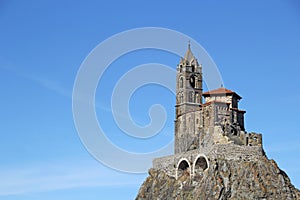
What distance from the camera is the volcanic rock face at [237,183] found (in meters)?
101

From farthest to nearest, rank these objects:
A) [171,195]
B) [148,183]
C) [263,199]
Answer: [148,183], [171,195], [263,199]

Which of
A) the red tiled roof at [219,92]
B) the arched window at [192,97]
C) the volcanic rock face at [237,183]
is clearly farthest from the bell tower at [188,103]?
the volcanic rock face at [237,183]

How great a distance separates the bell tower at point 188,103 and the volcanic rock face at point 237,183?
9.33 meters

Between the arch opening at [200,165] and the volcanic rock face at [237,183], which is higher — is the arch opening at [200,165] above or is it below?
above

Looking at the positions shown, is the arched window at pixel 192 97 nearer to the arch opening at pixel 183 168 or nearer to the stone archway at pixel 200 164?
the arch opening at pixel 183 168

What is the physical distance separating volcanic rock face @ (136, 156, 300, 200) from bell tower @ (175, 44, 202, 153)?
9.33m

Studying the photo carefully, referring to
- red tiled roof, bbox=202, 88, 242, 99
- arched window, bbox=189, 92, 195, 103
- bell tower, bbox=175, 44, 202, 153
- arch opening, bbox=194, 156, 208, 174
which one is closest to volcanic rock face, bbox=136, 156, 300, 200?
arch opening, bbox=194, 156, 208, 174

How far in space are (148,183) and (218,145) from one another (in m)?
16.7

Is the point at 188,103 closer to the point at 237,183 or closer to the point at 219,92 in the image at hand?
the point at 219,92

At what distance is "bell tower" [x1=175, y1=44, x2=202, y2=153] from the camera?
115500mm

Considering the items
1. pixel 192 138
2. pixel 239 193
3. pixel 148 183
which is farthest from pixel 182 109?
pixel 239 193

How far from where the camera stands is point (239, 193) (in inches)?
3974

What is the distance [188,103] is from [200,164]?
17.4 metres

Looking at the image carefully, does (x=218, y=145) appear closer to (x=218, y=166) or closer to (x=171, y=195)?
(x=218, y=166)
